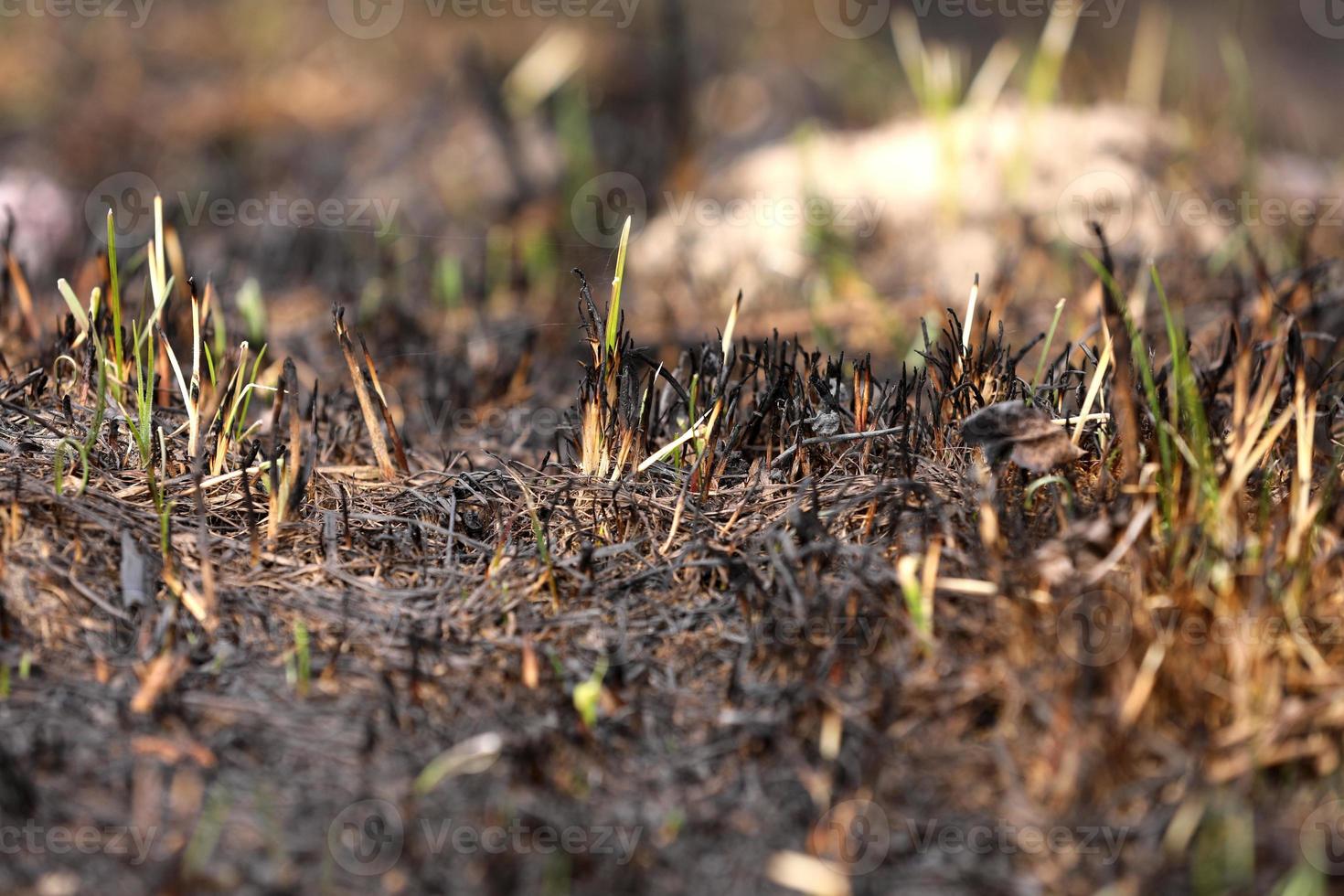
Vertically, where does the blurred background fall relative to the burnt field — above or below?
above

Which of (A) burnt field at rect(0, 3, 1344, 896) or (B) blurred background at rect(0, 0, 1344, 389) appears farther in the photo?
(B) blurred background at rect(0, 0, 1344, 389)

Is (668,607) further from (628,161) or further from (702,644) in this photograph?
(628,161)

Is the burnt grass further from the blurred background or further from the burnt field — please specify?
the blurred background

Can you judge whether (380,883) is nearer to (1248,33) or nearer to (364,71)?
(364,71)

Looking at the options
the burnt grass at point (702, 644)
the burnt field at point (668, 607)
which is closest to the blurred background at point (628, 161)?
the burnt field at point (668, 607)

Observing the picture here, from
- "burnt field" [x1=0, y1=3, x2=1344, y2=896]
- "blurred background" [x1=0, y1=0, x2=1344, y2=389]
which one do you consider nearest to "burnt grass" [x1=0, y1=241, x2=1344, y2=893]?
"burnt field" [x1=0, y1=3, x2=1344, y2=896]

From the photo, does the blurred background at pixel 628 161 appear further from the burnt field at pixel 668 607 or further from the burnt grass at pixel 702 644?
the burnt grass at pixel 702 644
